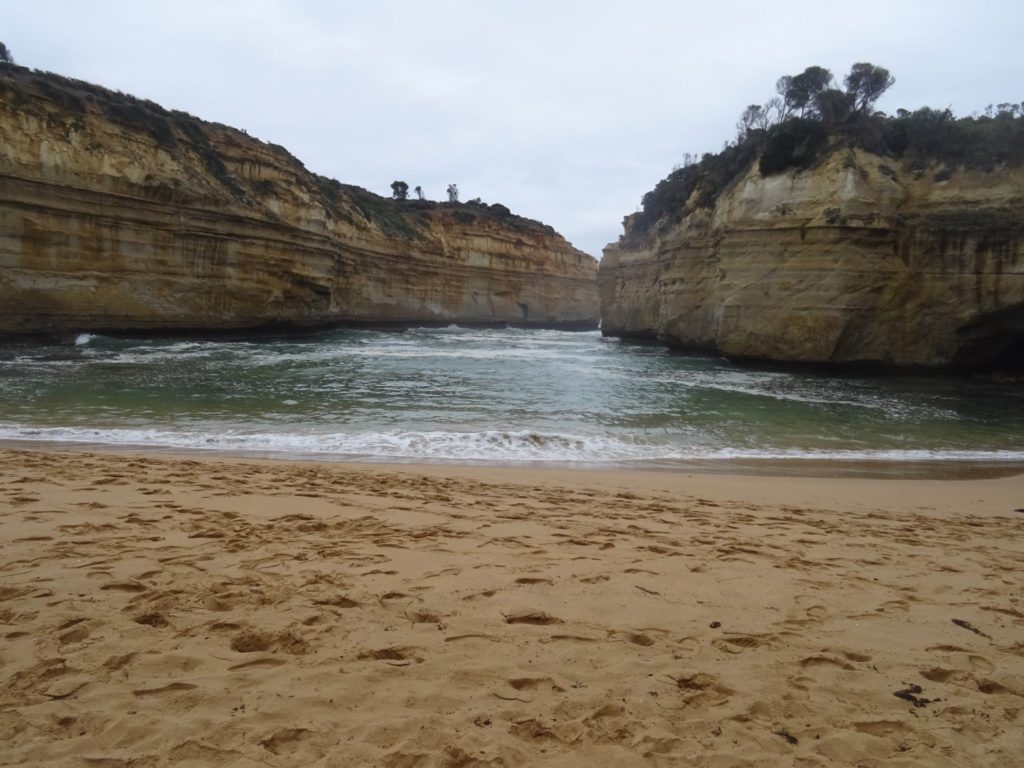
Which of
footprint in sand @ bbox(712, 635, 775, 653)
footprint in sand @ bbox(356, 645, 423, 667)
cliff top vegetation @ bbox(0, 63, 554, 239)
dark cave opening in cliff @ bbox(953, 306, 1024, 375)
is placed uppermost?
cliff top vegetation @ bbox(0, 63, 554, 239)

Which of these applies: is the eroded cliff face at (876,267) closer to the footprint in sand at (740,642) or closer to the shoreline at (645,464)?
the shoreline at (645,464)

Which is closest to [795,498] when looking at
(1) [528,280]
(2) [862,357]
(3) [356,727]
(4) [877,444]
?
(4) [877,444]

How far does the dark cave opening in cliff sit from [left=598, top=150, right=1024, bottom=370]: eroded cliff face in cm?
4

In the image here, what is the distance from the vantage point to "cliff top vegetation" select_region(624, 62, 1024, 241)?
17.3 meters

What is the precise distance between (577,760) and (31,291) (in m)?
25.6

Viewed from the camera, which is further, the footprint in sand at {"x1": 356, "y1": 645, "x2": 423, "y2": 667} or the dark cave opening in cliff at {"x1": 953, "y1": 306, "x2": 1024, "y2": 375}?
the dark cave opening in cliff at {"x1": 953, "y1": 306, "x2": 1024, "y2": 375}

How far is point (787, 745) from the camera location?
207cm

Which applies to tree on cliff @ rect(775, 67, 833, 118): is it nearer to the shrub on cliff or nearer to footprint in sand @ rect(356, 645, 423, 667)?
the shrub on cliff

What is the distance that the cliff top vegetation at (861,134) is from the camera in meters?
17.3

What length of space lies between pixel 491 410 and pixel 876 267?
14.5m

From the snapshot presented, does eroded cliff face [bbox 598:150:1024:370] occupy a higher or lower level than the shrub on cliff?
lower

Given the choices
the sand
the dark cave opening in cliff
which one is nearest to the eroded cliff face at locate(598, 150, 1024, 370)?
the dark cave opening in cliff

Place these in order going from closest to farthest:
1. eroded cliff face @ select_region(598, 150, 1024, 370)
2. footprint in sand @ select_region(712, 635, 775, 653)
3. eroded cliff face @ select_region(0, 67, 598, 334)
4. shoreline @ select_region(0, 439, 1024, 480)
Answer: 1. footprint in sand @ select_region(712, 635, 775, 653)
2. shoreline @ select_region(0, 439, 1024, 480)
3. eroded cliff face @ select_region(598, 150, 1024, 370)
4. eroded cliff face @ select_region(0, 67, 598, 334)

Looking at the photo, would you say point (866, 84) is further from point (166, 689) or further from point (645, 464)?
point (166, 689)
